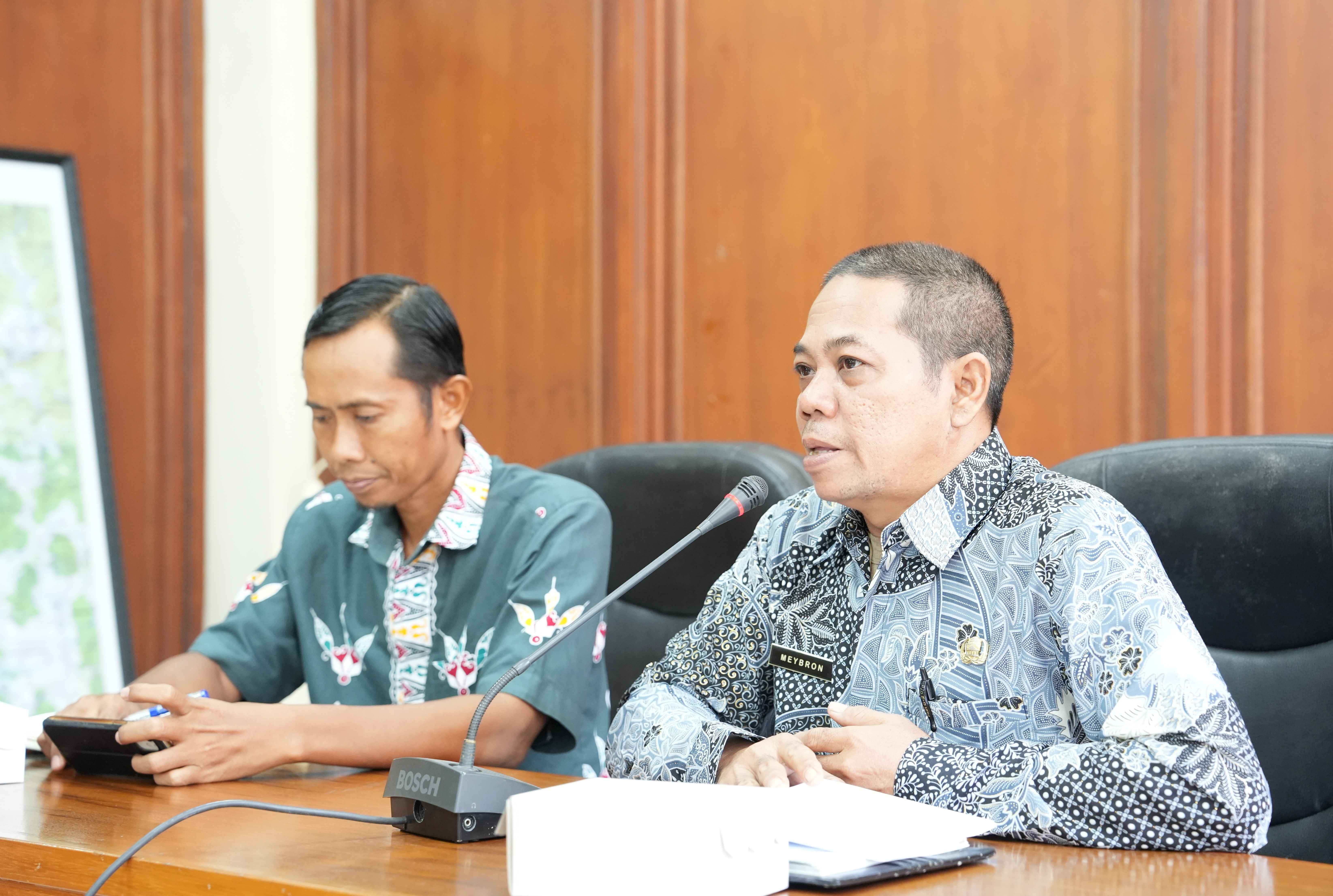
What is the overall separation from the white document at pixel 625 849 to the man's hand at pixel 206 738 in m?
0.65

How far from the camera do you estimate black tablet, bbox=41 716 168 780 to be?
143 centimetres

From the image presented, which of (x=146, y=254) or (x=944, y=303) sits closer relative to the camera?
(x=944, y=303)

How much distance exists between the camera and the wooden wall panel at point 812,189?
215cm

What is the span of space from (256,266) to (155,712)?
1900 mm

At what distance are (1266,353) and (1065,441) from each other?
361 millimetres

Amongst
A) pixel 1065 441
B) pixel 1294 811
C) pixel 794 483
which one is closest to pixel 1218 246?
pixel 1065 441

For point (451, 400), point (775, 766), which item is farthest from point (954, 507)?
point (451, 400)

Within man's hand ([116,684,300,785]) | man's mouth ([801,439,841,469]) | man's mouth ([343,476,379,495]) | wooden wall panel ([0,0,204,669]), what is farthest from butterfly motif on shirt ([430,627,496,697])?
wooden wall panel ([0,0,204,669])

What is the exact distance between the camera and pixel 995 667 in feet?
4.36

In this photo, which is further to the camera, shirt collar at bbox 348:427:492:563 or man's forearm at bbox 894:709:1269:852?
shirt collar at bbox 348:427:492:563

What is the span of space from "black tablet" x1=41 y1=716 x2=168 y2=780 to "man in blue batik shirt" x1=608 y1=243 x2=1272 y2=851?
54cm

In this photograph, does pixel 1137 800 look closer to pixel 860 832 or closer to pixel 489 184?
pixel 860 832

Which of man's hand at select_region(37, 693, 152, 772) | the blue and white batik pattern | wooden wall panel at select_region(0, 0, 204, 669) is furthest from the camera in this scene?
wooden wall panel at select_region(0, 0, 204, 669)

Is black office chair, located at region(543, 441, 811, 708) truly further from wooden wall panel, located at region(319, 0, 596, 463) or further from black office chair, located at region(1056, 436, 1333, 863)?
wooden wall panel, located at region(319, 0, 596, 463)
